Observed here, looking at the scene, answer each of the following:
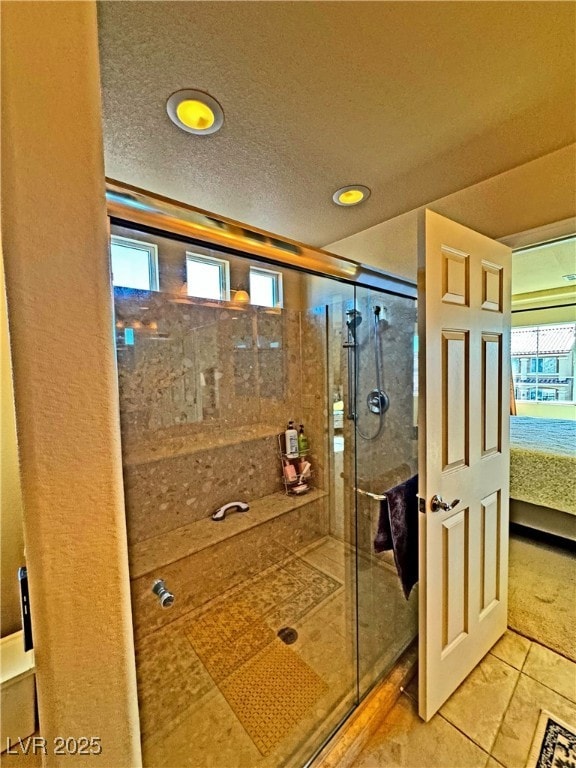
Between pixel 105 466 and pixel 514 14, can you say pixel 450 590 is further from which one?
pixel 514 14

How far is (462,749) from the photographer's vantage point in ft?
3.84

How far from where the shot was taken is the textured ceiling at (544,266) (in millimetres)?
2791

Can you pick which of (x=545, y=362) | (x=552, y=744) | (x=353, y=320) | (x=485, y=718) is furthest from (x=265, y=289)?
(x=545, y=362)

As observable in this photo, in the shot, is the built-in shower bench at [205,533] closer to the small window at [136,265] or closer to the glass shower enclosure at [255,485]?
the glass shower enclosure at [255,485]

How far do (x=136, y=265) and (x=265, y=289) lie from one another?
0.92 meters

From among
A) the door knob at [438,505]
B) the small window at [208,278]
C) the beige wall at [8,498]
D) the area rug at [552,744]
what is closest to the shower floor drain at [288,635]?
the area rug at [552,744]

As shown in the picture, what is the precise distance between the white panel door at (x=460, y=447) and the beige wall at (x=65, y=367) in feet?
3.51

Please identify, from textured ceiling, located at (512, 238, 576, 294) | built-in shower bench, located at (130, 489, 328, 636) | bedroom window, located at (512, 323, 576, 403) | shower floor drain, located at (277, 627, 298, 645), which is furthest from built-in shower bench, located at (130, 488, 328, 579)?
bedroom window, located at (512, 323, 576, 403)

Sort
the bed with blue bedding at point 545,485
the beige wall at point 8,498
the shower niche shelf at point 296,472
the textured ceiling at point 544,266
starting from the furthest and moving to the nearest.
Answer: the textured ceiling at point 544,266
the shower niche shelf at point 296,472
the bed with blue bedding at point 545,485
the beige wall at point 8,498

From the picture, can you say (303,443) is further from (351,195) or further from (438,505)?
(351,195)

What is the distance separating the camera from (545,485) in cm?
248

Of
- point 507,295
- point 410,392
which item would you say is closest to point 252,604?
point 410,392

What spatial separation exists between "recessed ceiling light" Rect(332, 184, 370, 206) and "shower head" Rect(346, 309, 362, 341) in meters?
0.65

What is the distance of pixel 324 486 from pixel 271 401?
0.85 m
